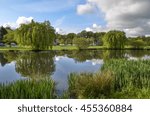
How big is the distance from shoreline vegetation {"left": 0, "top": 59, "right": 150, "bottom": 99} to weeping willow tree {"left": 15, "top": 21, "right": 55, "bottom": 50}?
26.7 m

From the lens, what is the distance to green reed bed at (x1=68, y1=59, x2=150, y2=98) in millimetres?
9469

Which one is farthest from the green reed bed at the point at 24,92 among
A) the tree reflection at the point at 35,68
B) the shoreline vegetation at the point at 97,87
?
the tree reflection at the point at 35,68

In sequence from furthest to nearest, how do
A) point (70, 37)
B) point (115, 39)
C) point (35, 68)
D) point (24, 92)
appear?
point (70, 37) → point (115, 39) → point (35, 68) → point (24, 92)

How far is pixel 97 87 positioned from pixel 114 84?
4.24 ft

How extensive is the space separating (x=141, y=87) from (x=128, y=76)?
592mm

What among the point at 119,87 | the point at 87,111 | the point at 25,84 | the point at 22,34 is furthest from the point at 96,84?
the point at 22,34

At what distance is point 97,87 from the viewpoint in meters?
9.48

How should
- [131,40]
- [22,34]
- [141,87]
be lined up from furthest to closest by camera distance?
[131,40] → [22,34] → [141,87]

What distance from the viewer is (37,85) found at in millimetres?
8609

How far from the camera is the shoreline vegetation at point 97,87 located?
8039mm

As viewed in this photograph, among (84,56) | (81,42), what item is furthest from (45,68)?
(81,42)

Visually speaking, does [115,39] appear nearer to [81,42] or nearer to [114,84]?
[81,42]

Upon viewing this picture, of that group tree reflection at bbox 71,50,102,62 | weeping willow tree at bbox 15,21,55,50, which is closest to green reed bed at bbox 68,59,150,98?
tree reflection at bbox 71,50,102,62

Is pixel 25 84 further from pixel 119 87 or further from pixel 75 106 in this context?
pixel 119 87
